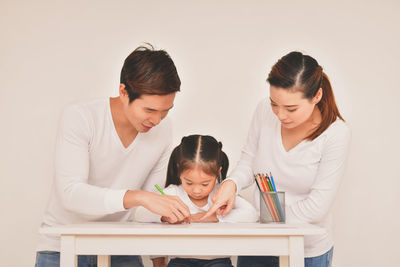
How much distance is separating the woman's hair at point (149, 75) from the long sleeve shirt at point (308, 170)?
408 mm

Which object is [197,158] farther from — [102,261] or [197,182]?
[102,261]

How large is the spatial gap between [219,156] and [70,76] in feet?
3.52

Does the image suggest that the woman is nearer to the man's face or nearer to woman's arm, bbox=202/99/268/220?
woman's arm, bbox=202/99/268/220

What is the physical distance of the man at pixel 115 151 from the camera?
134 cm

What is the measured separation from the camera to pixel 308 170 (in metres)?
1.53

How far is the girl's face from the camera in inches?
64.0

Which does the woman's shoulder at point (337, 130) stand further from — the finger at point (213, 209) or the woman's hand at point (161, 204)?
the woman's hand at point (161, 204)

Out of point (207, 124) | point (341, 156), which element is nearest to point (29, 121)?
point (207, 124)

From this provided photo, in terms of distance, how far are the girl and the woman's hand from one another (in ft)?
0.75

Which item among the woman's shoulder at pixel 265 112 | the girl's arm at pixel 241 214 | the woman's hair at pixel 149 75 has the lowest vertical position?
the girl's arm at pixel 241 214

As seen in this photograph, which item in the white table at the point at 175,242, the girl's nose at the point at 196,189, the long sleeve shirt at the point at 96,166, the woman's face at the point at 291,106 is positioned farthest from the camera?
the girl's nose at the point at 196,189

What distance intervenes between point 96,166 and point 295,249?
76cm

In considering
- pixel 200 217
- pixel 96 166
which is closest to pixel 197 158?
pixel 200 217

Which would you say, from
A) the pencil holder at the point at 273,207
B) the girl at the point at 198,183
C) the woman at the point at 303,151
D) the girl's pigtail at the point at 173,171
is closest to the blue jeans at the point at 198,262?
the girl at the point at 198,183
